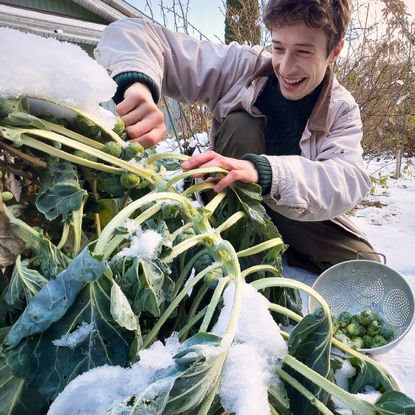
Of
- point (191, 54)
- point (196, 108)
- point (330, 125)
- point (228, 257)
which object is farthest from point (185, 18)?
point (228, 257)

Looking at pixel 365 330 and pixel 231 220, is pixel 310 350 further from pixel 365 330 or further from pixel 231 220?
pixel 365 330

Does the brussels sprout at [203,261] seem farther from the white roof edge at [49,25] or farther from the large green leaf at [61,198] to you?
the white roof edge at [49,25]

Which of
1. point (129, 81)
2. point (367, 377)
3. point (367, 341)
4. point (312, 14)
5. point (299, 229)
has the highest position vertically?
point (312, 14)

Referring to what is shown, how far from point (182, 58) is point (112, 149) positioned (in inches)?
44.9

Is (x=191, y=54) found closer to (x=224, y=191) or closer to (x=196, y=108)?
(x=224, y=191)

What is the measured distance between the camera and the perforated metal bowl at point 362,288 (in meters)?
1.84

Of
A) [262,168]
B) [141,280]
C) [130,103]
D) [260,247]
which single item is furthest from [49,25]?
[141,280]

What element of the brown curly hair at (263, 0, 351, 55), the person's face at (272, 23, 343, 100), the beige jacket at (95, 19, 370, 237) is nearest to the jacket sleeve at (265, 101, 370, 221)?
the beige jacket at (95, 19, 370, 237)

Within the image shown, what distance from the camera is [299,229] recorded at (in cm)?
203

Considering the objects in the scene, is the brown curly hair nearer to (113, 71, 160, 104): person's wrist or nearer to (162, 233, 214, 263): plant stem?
(113, 71, 160, 104): person's wrist

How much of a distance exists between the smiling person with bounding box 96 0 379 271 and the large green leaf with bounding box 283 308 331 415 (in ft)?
1.40

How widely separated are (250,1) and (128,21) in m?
4.00

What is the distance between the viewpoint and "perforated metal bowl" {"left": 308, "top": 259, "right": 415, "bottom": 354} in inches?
72.4

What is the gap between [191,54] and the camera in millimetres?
1936
